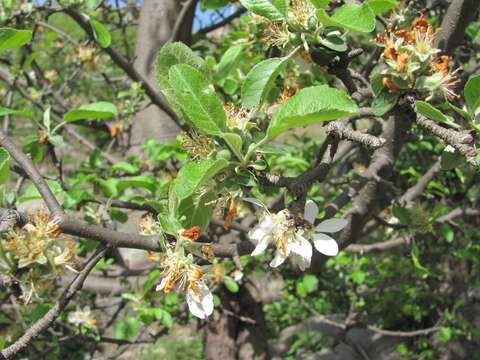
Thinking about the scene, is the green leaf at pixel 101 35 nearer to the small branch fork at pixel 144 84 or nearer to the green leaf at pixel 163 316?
the small branch fork at pixel 144 84

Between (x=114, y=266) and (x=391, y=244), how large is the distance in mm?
1421

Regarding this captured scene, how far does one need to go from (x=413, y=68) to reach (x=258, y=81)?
287mm

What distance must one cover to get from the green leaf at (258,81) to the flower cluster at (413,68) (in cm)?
20

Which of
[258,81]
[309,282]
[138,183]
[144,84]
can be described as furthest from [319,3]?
[309,282]

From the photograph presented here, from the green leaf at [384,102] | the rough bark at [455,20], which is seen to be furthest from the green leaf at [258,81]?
the rough bark at [455,20]

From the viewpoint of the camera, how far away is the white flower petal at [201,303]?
3.44 ft

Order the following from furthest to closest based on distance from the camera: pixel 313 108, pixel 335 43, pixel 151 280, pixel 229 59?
pixel 151 280 → pixel 229 59 → pixel 335 43 → pixel 313 108

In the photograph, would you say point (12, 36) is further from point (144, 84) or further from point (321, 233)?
point (144, 84)

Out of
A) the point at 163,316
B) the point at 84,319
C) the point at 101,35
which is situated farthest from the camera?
the point at 84,319

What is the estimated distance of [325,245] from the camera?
107 centimetres

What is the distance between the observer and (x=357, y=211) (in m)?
1.77

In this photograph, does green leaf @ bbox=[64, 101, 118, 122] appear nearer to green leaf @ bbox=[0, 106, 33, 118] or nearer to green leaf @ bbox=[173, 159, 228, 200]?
green leaf @ bbox=[0, 106, 33, 118]

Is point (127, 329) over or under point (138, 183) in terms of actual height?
under

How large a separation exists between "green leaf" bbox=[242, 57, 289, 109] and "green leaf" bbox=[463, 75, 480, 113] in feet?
1.11
